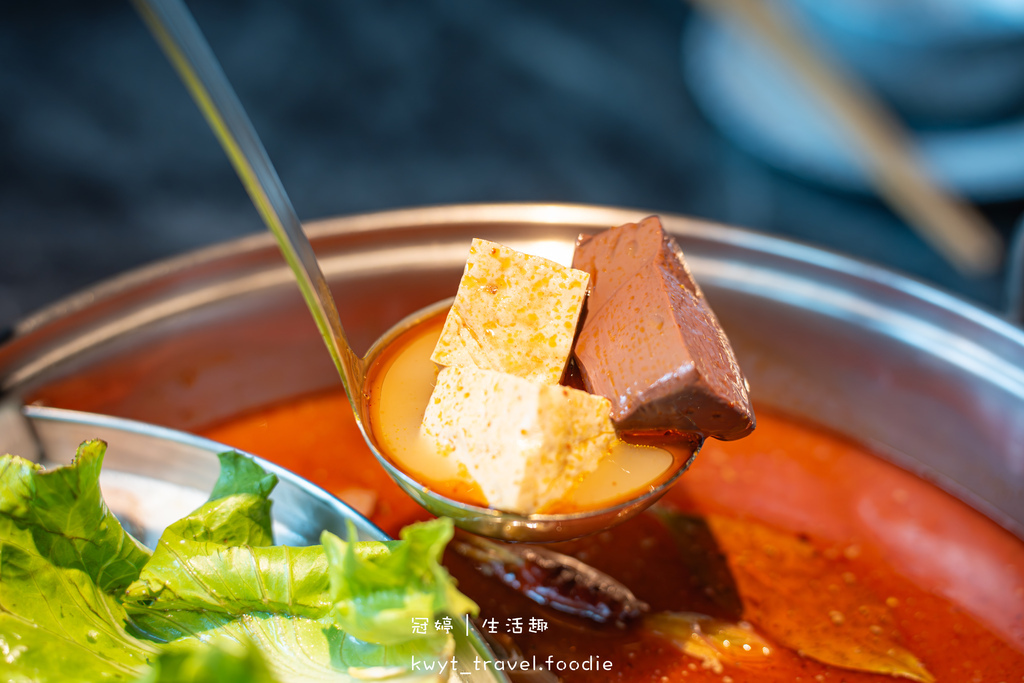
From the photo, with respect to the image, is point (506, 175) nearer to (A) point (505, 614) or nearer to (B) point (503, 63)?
(B) point (503, 63)

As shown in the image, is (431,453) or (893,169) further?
(893,169)

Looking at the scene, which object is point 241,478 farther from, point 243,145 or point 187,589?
point 243,145

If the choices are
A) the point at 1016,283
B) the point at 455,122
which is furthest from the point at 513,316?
the point at 455,122

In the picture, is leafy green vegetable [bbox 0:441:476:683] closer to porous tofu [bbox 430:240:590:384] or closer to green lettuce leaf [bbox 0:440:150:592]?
green lettuce leaf [bbox 0:440:150:592]

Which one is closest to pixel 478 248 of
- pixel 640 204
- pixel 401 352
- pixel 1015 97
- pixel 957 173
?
pixel 401 352

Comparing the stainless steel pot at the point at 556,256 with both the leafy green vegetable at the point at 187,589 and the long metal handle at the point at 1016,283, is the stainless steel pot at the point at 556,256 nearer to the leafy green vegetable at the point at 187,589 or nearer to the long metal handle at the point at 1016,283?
the long metal handle at the point at 1016,283

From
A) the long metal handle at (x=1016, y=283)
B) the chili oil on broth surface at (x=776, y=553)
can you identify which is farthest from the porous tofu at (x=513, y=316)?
the long metal handle at (x=1016, y=283)
